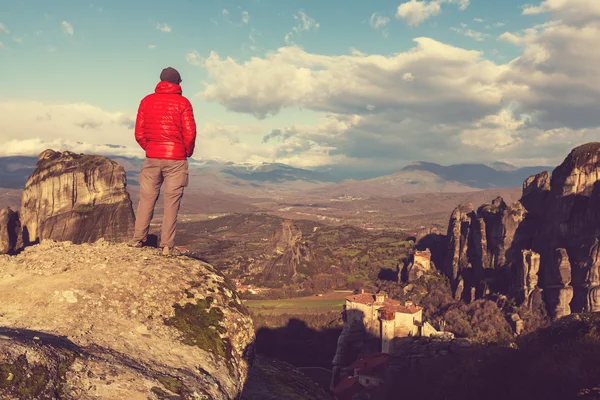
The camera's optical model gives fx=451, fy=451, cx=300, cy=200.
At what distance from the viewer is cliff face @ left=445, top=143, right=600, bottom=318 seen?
13925cm

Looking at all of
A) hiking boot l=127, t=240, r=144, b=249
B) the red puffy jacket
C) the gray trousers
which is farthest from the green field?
the red puffy jacket

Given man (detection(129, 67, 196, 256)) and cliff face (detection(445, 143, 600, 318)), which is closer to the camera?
man (detection(129, 67, 196, 256))

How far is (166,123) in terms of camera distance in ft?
49.5

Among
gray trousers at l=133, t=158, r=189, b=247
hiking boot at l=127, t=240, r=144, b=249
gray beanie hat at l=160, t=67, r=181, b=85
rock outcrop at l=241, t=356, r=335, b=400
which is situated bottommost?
rock outcrop at l=241, t=356, r=335, b=400

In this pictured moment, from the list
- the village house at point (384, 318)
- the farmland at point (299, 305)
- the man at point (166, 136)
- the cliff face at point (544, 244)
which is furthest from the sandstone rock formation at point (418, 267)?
the man at point (166, 136)

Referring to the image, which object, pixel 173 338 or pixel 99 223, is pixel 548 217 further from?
pixel 173 338

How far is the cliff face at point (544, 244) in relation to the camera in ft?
457

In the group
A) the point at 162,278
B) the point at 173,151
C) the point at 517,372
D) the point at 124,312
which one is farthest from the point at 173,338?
the point at 517,372

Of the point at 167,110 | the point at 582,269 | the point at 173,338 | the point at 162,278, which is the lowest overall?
the point at 582,269

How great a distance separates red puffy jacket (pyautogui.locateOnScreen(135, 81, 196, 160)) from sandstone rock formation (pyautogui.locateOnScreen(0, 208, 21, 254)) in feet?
397

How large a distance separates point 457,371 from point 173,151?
1361 inches

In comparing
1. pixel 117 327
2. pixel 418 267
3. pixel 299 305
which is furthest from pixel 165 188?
pixel 418 267

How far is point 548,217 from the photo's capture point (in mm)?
165000

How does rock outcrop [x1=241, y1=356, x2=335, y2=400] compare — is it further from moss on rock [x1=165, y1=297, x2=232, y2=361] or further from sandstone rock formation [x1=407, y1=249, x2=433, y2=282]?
sandstone rock formation [x1=407, y1=249, x2=433, y2=282]
